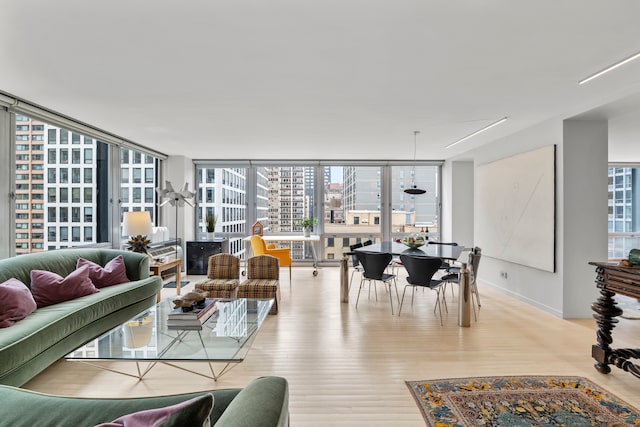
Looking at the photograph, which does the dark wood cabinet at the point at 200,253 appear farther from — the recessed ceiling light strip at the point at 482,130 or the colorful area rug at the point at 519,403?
the colorful area rug at the point at 519,403

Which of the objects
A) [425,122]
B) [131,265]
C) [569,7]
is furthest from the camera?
[425,122]

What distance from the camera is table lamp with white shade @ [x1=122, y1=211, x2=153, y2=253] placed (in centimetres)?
505

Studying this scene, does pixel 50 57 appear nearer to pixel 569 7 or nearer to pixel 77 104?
pixel 77 104

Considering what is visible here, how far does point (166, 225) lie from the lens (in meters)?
7.41

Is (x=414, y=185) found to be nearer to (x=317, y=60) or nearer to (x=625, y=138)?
(x=625, y=138)

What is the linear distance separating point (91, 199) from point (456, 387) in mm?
5517

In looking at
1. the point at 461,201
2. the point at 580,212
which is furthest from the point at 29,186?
the point at 461,201

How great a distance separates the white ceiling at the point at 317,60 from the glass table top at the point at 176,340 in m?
2.22

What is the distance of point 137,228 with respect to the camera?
509 cm

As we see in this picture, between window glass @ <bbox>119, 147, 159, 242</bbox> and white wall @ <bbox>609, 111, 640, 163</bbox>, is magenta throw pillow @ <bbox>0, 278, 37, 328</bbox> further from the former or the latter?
white wall @ <bbox>609, 111, 640, 163</bbox>

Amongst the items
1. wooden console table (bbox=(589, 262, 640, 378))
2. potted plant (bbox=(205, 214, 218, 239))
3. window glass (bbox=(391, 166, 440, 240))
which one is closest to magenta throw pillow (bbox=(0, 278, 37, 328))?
potted plant (bbox=(205, 214, 218, 239))

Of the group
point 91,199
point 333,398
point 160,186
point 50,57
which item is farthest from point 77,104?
point 333,398

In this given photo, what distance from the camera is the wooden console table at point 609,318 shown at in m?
2.64

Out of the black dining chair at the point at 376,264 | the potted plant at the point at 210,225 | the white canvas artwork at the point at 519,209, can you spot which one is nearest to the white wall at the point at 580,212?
the white canvas artwork at the point at 519,209
